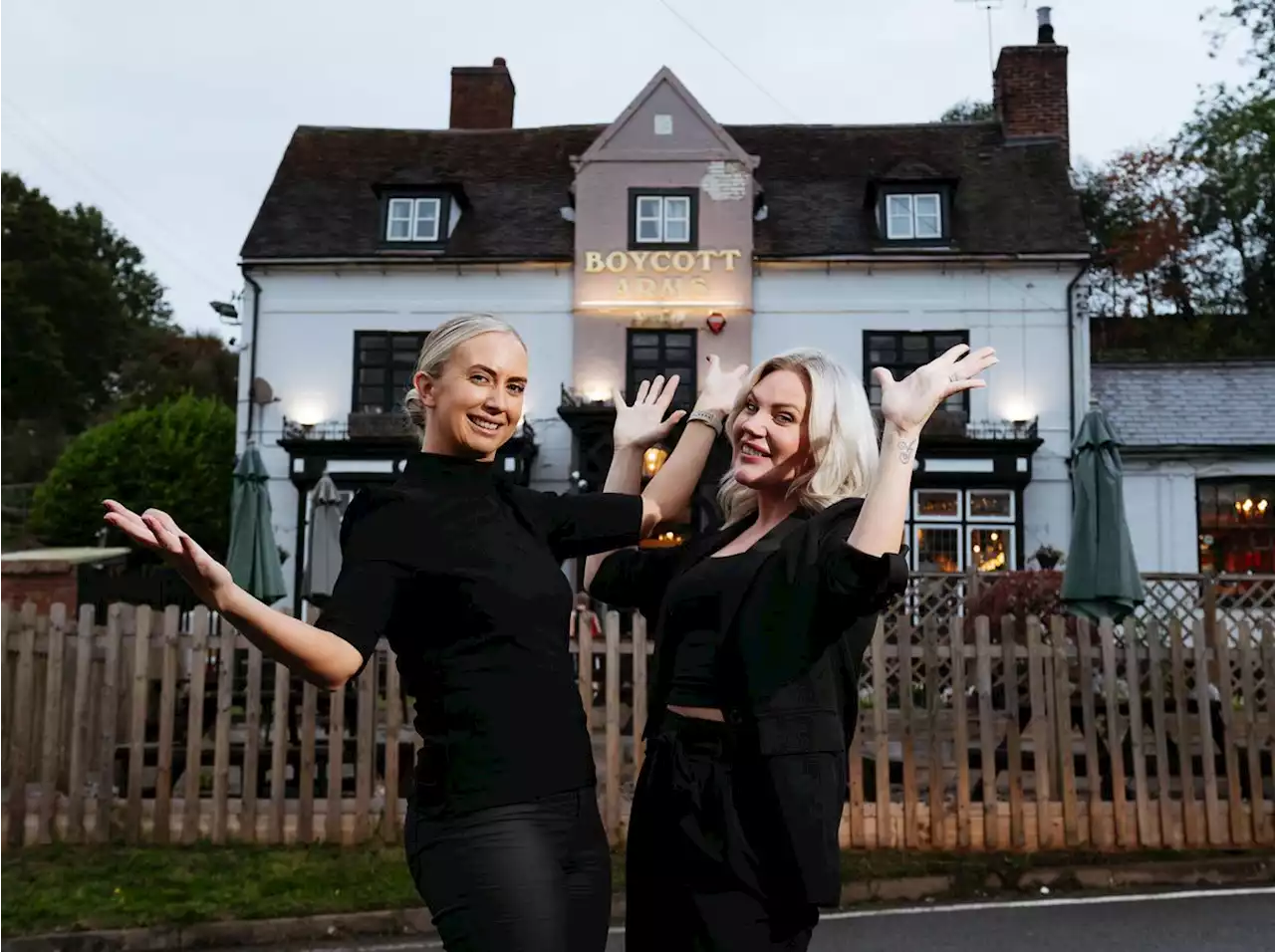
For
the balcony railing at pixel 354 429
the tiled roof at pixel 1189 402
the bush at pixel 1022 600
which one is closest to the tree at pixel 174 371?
the balcony railing at pixel 354 429

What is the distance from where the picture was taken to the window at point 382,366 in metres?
20.1

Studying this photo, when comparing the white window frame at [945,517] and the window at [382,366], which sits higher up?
the window at [382,366]

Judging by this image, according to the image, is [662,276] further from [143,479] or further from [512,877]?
[512,877]

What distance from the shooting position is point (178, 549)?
6.19 ft

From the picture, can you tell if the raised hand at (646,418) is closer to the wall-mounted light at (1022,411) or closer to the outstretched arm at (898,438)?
the outstretched arm at (898,438)

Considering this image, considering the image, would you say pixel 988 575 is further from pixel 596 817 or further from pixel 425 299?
pixel 596 817

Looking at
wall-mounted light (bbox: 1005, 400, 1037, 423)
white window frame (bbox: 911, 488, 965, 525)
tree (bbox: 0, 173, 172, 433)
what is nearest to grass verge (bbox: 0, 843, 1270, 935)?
white window frame (bbox: 911, 488, 965, 525)

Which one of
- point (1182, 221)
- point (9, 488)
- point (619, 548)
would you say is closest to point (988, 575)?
point (619, 548)

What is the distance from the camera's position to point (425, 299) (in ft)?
67.1

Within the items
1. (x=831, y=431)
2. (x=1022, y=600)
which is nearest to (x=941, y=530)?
(x=1022, y=600)

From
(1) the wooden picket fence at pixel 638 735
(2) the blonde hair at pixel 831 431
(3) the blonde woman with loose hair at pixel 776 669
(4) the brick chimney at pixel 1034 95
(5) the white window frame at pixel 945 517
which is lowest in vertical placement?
(1) the wooden picket fence at pixel 638 735

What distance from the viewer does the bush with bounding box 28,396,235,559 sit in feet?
89.5

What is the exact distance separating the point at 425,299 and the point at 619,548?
1849 cm

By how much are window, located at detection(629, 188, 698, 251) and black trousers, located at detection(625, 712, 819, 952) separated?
61.1 feet
